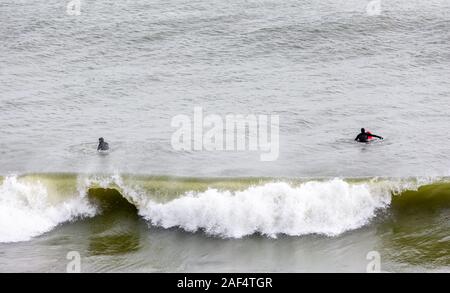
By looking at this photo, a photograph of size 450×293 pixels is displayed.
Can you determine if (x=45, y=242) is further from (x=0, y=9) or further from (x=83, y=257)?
(x=0, y=9)

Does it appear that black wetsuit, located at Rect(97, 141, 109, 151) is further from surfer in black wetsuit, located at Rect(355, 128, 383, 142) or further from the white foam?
surfer in black wetsuit, located at Rect(355, 128, 383, 142)

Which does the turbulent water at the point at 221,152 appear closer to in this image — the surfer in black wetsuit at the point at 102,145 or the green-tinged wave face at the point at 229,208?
the green-tinged wave face at the point at 229,208

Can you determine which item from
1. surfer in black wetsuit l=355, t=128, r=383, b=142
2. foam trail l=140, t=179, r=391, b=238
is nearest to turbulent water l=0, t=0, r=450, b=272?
foam trail l=140, t=179, r=391, b=238

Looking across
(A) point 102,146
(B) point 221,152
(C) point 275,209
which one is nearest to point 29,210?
(A) point 102,146

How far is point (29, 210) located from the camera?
759 inches

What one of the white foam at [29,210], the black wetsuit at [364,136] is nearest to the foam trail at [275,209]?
the white foam at [29,210]

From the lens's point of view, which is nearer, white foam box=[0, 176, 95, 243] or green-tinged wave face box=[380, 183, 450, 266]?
green-tinged wave face box=[380, 183, 450, 266]

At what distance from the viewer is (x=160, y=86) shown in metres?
28.0

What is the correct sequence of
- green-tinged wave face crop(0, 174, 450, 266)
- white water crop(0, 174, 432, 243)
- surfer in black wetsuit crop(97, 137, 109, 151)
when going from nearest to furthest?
1. green-tinged wave face crop(0, 174, 450, 266)
2. white water crop(0, 174, 432, 243)
3. surfer in black wetsuit crop(97, 137, 109, 151)

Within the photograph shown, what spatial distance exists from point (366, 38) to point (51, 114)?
1454 cm

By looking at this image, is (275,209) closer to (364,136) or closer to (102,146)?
(364,136)

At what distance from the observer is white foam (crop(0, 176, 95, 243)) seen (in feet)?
60.7

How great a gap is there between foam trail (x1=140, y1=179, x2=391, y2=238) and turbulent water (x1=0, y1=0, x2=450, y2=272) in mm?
38
